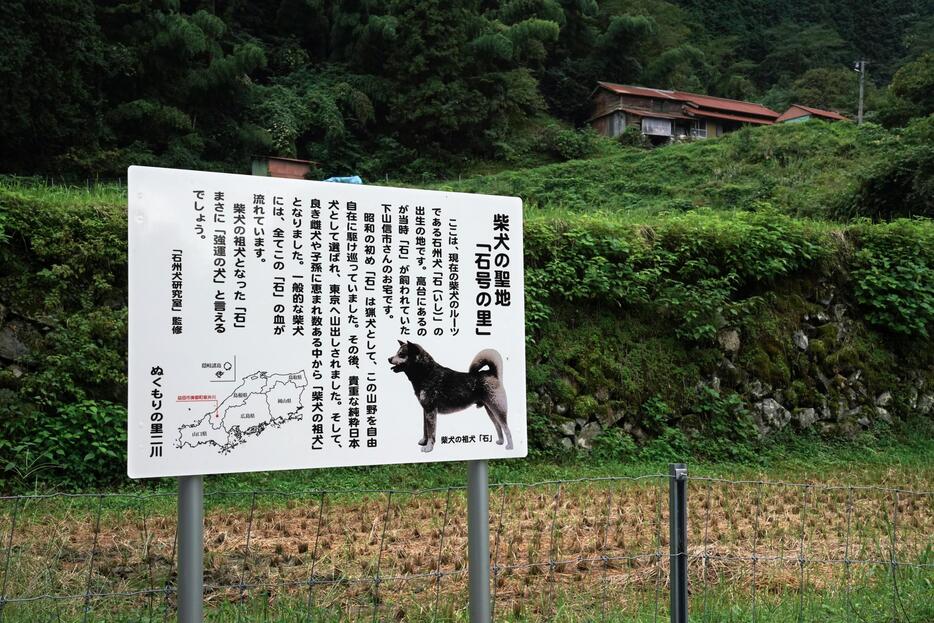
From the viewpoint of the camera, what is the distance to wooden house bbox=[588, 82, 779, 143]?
3128cm

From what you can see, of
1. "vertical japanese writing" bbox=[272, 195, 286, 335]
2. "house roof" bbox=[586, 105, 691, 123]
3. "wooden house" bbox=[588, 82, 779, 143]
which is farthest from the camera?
"wooden house" bbox=[588, 82, 779, 143]

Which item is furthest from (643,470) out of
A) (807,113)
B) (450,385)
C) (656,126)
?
(807,113)

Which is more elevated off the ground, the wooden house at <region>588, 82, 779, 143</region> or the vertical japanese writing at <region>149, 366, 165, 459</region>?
the wooden house at <region>588, 82, 779, 143</region>

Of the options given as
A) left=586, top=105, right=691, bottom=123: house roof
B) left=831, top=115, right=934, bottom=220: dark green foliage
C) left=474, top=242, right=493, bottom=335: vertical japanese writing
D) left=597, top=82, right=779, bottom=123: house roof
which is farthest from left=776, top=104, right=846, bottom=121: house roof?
left=474, top=242, right=493, bottom=335: vertical japanese writing

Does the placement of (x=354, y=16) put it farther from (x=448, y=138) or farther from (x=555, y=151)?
(x=555, y=151)

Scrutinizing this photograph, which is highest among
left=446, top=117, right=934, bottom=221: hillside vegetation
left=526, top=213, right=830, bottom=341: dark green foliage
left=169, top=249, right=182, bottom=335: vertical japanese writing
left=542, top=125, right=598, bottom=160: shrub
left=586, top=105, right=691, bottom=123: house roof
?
left=586, top=105, right=691, bottom=123: house roof

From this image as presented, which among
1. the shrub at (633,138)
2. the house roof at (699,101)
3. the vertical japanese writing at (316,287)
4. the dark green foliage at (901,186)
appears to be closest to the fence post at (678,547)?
the vertical japanese writing at (316,287)

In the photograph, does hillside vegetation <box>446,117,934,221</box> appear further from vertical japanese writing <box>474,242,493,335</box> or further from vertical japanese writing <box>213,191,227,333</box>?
vertical japanese writing <box>213,191,227,333</box>

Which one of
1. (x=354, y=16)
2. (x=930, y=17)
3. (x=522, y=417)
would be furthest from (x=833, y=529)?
(x=930, y=17)

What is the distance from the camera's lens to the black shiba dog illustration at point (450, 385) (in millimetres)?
2883

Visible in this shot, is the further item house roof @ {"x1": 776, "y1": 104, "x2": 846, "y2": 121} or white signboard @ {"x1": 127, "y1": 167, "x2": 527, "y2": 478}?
house roof @ {"x1": 776, "y1": 104, "x2": 846, "y2": 121}

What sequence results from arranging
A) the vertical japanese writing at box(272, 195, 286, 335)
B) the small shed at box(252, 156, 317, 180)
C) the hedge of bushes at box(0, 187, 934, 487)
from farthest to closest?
the small shed at box(252, 156, 317, 180)
the hedge of bushes at box(0, 187, 934, 487)
the vertical japanese writing at box(272, 195, 286, 335)

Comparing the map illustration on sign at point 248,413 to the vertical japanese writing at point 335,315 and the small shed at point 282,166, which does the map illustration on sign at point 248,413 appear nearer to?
the vertical japanese writing at point 335,315

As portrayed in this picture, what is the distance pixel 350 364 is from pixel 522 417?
743 millimetres
